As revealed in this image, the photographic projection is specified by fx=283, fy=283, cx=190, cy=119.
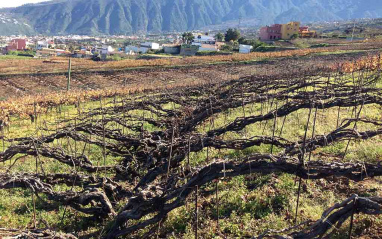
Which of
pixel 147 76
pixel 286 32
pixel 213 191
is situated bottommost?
pixel 213 191

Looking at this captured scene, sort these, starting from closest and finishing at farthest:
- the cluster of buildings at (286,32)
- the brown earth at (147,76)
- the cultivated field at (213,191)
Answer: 1. the cultivated field at (213,191)
2. the brown earth at (147,76)
3. the cluster of buildings at (286,32)

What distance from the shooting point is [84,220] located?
499 centimetres

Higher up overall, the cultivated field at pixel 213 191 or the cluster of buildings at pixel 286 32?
the cluster of buildings at pixel 286 32

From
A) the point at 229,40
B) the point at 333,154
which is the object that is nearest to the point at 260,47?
the point at 229,40

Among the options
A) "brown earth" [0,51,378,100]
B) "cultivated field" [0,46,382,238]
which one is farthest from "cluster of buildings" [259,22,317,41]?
"cultivated field" [0,46,382,238]

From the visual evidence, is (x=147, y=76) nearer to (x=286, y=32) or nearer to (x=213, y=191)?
(x=213, y=191)

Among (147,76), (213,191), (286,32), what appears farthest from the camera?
(286,32)

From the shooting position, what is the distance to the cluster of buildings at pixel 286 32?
68900 millimetres

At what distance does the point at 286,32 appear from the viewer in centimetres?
7212

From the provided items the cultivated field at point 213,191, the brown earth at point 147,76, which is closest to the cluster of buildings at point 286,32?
the brown earth at point 147,76

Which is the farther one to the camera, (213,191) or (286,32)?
(286,32)

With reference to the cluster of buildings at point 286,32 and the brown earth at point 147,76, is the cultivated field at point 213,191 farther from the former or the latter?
the cluster of buildings at point 286,32

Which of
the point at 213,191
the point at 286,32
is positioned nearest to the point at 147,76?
the point at 213,191

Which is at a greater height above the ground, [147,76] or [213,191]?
[147,76]
